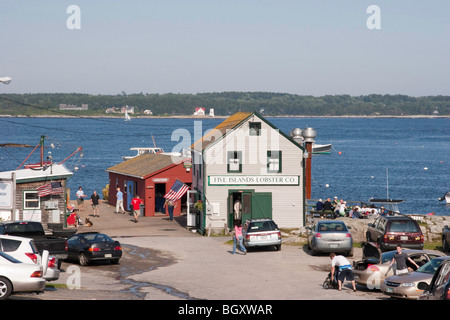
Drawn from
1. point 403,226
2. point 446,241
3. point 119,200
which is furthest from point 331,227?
point 119,200

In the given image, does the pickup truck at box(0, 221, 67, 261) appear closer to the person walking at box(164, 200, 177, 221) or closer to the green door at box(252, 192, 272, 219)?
the green door at box(252, 192, 272, 219)

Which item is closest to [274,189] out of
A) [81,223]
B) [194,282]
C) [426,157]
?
[81,223]

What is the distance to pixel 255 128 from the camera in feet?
135

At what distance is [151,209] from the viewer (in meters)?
48.3

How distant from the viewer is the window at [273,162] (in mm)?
41188

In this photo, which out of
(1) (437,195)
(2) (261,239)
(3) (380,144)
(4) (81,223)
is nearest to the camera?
(2) (261,239)

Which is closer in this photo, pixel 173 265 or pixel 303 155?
pixel 173 265

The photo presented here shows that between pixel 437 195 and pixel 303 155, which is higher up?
pixel 303 155

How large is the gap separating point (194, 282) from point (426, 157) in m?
129

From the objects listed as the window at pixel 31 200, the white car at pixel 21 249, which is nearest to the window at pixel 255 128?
the window at pixel 31 200

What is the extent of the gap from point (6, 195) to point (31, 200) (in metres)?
1.39

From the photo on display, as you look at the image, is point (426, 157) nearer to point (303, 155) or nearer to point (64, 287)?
point (303, 155)

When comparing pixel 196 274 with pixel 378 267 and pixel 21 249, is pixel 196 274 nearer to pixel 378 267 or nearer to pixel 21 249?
pixel 378 267

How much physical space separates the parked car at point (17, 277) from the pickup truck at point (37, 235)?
7.79 m
